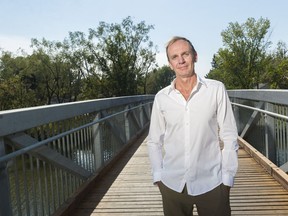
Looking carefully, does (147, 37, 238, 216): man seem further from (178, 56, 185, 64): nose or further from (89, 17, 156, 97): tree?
(89, 17, 156, 97): tree

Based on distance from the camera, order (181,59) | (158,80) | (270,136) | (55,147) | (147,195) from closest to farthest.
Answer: (181,59)
(55,147)
(147,195)
(270,136)
(158,80)

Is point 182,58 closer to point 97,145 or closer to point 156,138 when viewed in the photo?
point 156,138

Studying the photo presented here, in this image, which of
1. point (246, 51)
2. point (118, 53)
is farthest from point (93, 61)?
point (246, 51)

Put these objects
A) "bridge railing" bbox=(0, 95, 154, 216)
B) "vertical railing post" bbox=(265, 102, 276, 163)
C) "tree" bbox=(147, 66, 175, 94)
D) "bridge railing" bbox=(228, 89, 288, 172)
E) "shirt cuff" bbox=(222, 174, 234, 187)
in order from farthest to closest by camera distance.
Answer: "tree" bbox=(147, 66, 175, 94), "vertical railing post" bbox=(265, 102, 276, 163), "bridge railing" bbox=(228, 89, 288, 172), "bridge railing" bbox=(0, 95, 154, 216), "shirt cuff" bbox=(222, 174, 234, 187)

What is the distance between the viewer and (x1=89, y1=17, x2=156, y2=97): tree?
52531 mm

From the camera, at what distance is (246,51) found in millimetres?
50531

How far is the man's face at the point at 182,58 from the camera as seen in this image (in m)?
2.10

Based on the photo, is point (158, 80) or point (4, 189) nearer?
point (4, 189)

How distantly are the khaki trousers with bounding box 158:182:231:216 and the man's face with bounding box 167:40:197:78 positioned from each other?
2.30 feet

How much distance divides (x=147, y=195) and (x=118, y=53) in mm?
49148

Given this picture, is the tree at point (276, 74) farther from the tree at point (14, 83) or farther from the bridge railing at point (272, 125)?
the bridge railing at point (272, 125)

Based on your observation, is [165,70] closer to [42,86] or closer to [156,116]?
[42,86]

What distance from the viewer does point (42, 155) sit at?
131 inches

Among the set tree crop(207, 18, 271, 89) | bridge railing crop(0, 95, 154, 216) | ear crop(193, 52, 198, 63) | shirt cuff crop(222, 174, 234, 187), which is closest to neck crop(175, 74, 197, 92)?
ear crop(193, 52, 198, 63)
